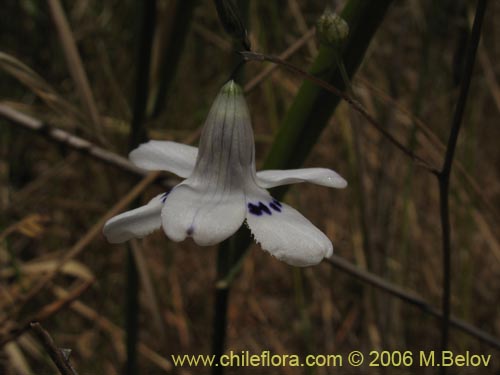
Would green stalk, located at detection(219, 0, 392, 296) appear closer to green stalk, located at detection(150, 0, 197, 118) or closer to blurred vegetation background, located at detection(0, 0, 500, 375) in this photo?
green stalk, located at detection(150, 0, 197, 118)

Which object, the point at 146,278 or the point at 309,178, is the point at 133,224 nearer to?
the point at 309,178

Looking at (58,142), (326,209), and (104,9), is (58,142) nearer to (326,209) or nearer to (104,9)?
(104,9)

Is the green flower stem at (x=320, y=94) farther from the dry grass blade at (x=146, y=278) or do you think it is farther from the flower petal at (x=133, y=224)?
the dry grass blade at (x=146, y=278)

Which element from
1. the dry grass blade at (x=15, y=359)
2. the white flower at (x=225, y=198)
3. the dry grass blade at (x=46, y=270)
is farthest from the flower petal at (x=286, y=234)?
the dry grass blade at (x=46, y=270)

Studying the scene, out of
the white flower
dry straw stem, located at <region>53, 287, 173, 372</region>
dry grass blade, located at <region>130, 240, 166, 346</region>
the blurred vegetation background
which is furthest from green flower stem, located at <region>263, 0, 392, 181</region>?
dry straw stem, located at <region>53, 287, 173, 372</region>

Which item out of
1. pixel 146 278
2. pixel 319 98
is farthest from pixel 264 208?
pixel 146 278

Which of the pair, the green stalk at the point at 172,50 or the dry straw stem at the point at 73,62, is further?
the dry straw stem at the point at 73,62

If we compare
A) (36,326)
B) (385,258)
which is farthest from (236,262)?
(385,258)
